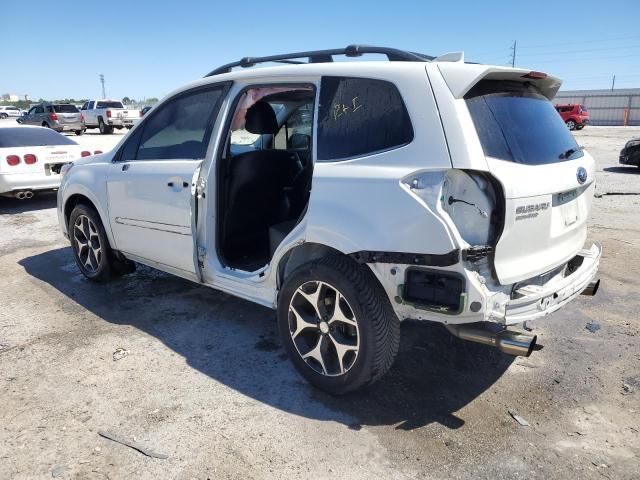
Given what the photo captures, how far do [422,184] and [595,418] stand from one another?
173 cm

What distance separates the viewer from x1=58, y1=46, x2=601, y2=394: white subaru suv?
8.02ft

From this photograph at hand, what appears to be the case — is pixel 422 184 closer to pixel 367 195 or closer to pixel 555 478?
pixel 367 195

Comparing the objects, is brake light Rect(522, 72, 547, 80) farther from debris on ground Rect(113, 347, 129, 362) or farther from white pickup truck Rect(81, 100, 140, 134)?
white pickup truck Rect(81, 100, 140, 134)

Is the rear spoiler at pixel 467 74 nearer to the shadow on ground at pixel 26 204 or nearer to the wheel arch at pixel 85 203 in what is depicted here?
the wheel arch at pixel 85 203

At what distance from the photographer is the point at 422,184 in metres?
2.46

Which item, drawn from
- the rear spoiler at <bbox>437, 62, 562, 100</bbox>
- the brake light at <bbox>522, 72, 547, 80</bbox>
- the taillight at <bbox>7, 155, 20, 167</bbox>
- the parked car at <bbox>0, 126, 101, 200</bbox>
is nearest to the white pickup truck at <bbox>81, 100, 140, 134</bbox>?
the parked car at <bbox>0, 126, 101, 200</bbox>

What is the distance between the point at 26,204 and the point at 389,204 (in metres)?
8.66

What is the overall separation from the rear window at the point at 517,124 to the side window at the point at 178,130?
6.30ft

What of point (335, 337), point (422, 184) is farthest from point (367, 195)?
point (335, 337)

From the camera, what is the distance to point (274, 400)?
9.92 feet

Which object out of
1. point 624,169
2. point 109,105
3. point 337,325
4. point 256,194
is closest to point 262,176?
point 256,194

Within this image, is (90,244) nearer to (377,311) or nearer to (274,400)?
(274,400)

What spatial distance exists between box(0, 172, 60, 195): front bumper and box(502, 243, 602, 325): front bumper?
26.6ft

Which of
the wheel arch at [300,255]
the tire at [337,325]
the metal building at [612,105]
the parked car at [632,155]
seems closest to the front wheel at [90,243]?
the wheel arch at [300,255]
